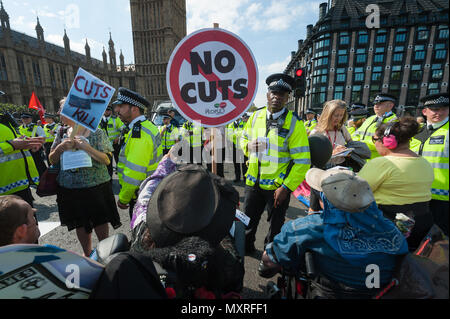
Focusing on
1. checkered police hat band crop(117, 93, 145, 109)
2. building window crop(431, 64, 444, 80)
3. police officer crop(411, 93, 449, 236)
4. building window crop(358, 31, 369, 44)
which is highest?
building window crop(358, 31, 369, 44)

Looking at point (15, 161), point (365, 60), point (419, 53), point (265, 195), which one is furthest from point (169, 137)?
point (419, 53)

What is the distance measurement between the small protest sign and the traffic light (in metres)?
4.31

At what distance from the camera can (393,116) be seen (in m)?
4.06

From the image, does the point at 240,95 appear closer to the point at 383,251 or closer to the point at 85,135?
the point at 383,251

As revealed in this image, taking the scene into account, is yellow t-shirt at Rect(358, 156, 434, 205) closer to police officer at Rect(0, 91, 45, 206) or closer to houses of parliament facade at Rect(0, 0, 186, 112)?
police officer at Rect(0, 91, 45, 206)

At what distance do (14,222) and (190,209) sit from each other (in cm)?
117

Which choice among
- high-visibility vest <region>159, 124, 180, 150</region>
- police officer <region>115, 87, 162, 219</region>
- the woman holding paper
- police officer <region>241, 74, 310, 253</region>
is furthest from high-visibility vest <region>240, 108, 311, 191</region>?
high-visibility vest <region>159, 124, 180, 150</region>

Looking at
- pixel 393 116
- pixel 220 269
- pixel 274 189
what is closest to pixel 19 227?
pixel 220 269

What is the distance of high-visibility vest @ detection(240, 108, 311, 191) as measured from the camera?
2.36m

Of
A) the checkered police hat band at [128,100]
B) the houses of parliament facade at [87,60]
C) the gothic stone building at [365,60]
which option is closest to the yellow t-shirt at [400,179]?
the checkered police hat band at [128,100]

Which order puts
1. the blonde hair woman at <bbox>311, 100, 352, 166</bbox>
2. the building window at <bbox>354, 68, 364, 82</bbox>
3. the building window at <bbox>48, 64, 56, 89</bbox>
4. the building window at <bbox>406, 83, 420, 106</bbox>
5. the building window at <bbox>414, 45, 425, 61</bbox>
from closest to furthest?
the blonde hair woman at <bbox>311, 100, 352, 166</bbox> < the building window at <bbox>414, 45, 425, 61</bbox> < the building window at <bbox>406, 83, 420, 106</bbox> < the building window at <bbox>48, 64, 56, 89</bbox> < the building window at <bbox>354, 68, 364, 82</bbox>

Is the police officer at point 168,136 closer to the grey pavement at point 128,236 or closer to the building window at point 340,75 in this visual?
the grey pavement at point 128,236
